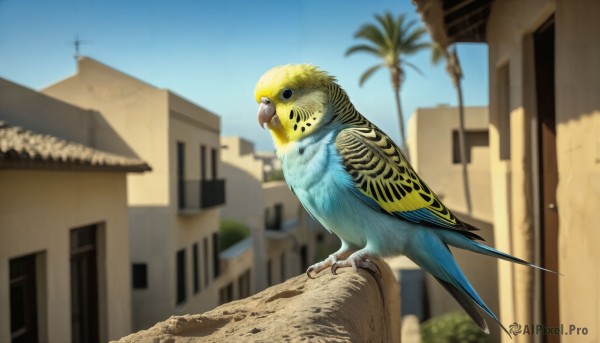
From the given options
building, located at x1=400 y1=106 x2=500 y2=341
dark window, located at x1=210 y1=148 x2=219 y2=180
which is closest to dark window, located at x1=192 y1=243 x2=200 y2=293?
dark window, located at x1=210 y1=148 x2=219 y2=180

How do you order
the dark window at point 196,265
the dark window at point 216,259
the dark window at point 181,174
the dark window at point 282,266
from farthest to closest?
the dark window at point 282,266 < the dark window at point 216,259 < the dark window at point 196,265 < the dark window at point 181,174

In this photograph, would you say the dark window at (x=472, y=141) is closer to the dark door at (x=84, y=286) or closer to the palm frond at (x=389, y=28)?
the palm frond at (x=389, y=28)

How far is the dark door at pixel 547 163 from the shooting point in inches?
116

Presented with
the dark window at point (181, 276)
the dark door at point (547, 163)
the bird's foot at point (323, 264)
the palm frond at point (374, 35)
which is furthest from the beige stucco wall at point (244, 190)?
the bird's foot at point (323, 264)

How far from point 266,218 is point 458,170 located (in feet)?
36.2

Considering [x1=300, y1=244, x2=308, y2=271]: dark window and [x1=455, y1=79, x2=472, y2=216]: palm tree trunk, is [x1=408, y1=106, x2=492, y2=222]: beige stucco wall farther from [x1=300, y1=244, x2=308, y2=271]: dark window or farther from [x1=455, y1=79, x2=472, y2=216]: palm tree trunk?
[x1=300, y1=244, x2=308, y2=271]: dark window

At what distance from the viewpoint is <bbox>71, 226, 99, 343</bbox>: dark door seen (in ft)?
18.0

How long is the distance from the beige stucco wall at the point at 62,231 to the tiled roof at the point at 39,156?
0.24 meters

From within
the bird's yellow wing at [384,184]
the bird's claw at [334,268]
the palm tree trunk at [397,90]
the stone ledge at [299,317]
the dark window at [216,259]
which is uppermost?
the palm tree trunk at [397,90]

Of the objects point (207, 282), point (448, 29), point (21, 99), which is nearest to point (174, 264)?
point (207, 282)

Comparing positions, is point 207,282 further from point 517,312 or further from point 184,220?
point 517,312

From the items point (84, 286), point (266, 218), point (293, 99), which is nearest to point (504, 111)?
point (293, 99)

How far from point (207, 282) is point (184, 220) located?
1.91 meters

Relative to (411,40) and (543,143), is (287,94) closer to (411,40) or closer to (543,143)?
(543,143)
